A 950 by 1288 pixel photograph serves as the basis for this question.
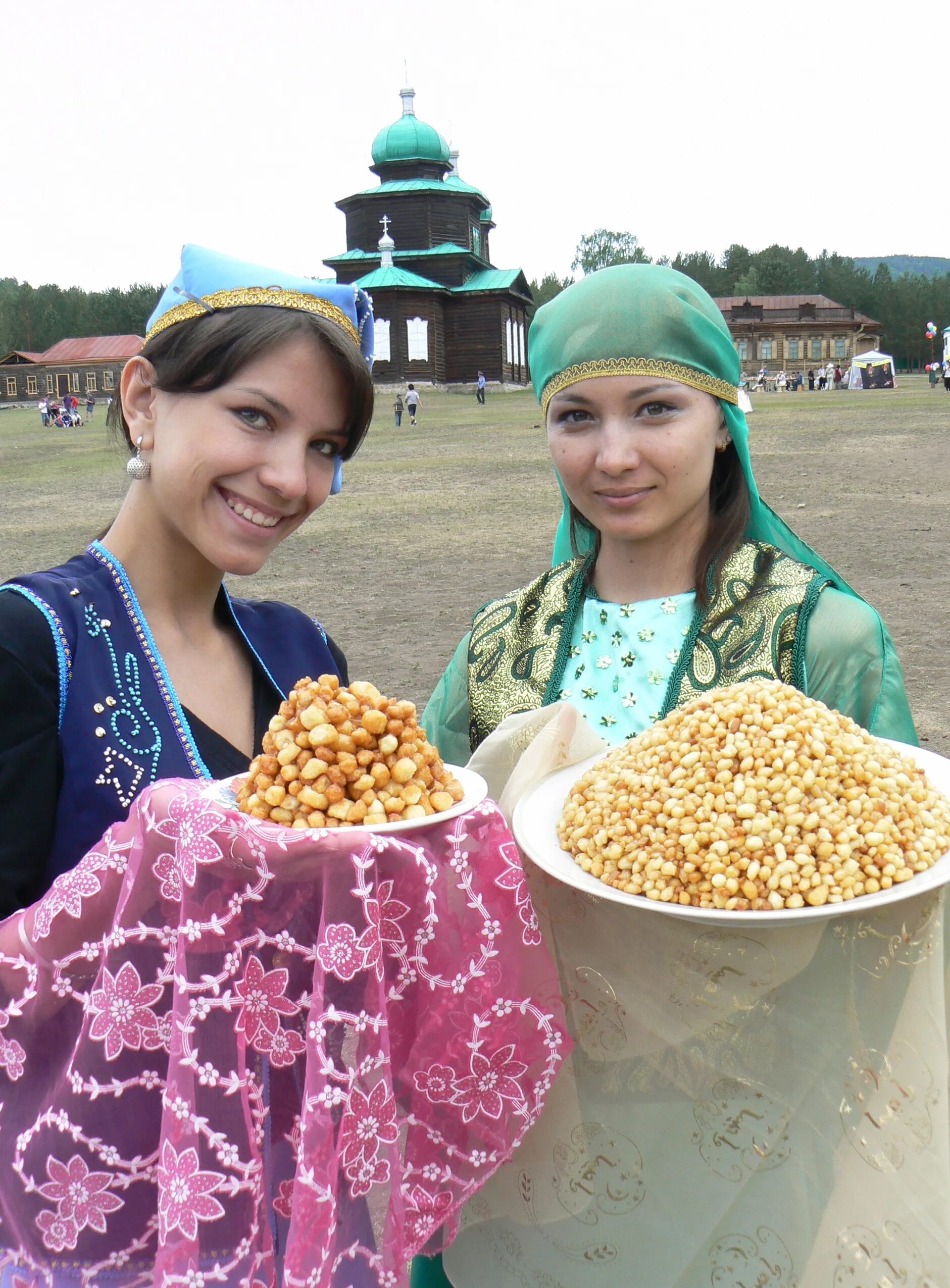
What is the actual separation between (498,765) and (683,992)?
51 centimetres

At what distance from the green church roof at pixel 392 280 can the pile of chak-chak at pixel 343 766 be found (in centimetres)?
3886

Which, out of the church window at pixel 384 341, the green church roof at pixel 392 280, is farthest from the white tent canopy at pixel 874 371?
the church window at pixel 384 341

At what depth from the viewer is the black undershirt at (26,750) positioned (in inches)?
64.2

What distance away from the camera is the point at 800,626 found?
6.78 feet

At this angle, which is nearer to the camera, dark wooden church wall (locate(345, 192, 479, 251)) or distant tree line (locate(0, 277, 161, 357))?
dark wooden church wall (locate(345, 192, 479, 251))

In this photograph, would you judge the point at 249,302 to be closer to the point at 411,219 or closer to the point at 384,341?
the point at 384,341

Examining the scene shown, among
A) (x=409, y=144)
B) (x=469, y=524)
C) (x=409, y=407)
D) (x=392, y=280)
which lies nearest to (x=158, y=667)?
(x=469, y=524)

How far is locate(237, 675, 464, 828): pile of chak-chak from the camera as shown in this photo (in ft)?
4.62

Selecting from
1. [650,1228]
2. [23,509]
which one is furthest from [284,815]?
[23,509]

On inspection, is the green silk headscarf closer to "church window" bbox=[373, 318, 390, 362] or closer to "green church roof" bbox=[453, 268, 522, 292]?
"church window" bbox=[373, 318, 390, 362]

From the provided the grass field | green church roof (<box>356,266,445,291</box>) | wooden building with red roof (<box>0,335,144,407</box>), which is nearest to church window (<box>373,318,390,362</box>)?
green church roof (<box>356,266,445,291</box>)

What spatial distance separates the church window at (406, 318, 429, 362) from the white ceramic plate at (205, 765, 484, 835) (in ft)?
132

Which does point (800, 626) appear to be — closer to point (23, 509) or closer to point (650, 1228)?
point (650, 1228)

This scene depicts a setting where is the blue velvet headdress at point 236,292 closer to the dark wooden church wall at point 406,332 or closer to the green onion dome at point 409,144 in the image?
the dark wooden church wall at point 406,332
